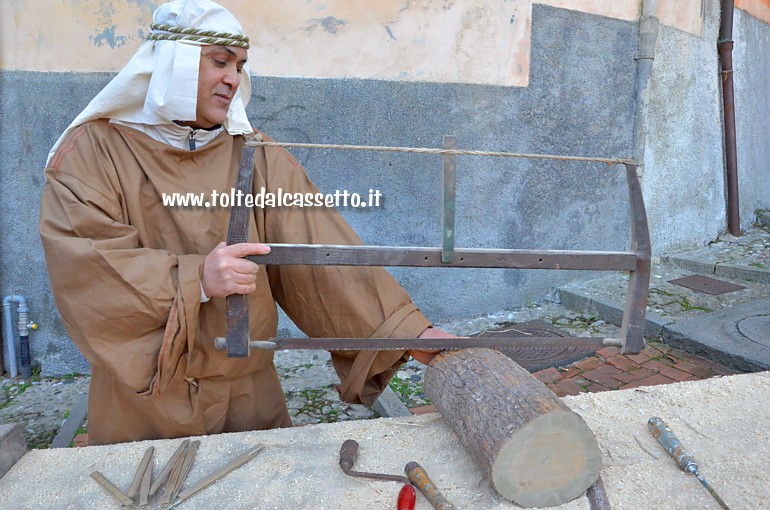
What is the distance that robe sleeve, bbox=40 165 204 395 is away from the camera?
5.27 feet

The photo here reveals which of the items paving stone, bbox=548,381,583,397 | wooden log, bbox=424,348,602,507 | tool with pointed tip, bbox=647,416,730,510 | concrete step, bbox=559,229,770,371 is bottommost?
paving stone, bbox=548,381,583,397

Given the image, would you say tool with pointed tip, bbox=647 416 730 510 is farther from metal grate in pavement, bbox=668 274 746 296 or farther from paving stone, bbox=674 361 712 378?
metal grate in pavement, bbox=668 274 746 296

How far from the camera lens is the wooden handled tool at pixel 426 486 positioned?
1469 millimetres

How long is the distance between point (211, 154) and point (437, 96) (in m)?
2.59

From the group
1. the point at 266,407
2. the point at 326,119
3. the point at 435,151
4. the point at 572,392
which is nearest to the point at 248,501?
the point at 266,407

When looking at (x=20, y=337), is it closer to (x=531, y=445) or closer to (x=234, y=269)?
(x=234, y=269)

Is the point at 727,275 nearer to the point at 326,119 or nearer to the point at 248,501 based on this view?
the point at 326,119

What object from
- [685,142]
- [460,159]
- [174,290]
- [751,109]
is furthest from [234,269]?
[751,109]

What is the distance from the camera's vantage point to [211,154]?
6.57ft

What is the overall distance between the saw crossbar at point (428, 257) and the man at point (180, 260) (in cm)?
10

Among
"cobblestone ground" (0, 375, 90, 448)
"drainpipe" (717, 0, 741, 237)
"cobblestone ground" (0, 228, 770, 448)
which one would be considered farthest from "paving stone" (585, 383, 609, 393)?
"drainpipe" (717, 0, 741, 237)

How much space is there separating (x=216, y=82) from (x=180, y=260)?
65cm

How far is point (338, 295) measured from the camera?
1.95 metres

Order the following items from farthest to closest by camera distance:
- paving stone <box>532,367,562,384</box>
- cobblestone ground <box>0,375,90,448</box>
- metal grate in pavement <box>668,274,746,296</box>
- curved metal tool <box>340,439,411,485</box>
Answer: metal grate in pavement <box>668,274,746,296</box> < paving stone <box>532,367,562,384</box> < cobblestone ground <box>0,375,90,448</box> < curved metal tool <box>340,439,411,485</box>
